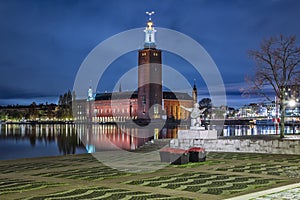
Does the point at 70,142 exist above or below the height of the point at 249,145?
below

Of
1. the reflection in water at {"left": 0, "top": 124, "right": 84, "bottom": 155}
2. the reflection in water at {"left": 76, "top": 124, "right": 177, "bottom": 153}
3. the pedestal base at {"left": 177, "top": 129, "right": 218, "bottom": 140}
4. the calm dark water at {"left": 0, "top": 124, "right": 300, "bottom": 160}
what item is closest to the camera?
the pedestal base at {"left": 177, "top": 129, "right": 218, "bottom": 140}

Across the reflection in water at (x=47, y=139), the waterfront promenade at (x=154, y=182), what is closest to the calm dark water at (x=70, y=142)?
the reflection in water at (x=47, y=139)

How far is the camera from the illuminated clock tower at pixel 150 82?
14614cm

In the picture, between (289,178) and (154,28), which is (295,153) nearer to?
(289,178)

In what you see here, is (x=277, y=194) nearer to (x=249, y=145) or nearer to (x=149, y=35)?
(x=249, y=145)

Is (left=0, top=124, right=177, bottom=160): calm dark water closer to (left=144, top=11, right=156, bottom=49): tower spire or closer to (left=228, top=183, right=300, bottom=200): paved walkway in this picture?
(left=228, top=183, right=300, bottom=200): paved walkway

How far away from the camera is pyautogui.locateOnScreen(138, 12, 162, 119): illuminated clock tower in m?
146

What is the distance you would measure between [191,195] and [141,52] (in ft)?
456

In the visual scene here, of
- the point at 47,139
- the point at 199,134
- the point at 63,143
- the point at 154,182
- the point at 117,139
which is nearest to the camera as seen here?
the point at 154,182

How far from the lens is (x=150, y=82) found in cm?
14588

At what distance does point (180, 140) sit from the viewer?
30.0 metres

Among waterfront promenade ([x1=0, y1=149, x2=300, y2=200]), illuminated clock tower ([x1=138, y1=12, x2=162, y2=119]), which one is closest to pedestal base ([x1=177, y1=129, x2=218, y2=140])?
waterfront promenade ([x1=0, y1=149, x2=300, y2=200])

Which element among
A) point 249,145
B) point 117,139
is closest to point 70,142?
point 117,139

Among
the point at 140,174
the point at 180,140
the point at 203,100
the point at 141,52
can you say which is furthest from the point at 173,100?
the point at 140,174
